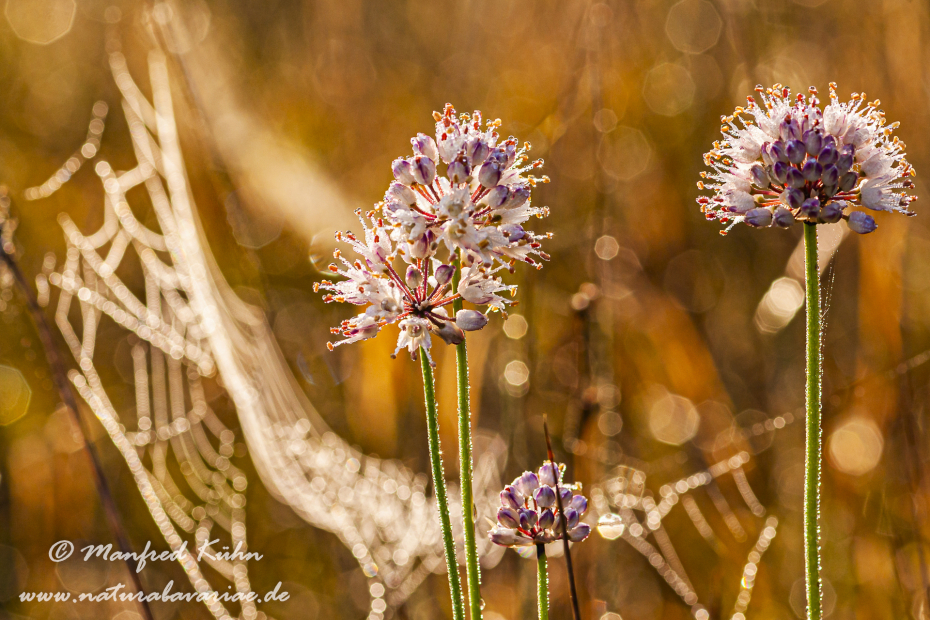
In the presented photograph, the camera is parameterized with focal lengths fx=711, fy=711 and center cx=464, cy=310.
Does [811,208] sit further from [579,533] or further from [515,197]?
[579,533]

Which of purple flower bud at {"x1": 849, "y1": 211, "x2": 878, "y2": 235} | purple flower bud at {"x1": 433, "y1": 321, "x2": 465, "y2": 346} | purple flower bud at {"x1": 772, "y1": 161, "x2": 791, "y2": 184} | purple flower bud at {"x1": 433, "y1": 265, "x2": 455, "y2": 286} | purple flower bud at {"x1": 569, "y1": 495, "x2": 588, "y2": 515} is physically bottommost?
purple flower bud at {"x1": 569, "y1": 495, "x2": 588, "y2": 515}

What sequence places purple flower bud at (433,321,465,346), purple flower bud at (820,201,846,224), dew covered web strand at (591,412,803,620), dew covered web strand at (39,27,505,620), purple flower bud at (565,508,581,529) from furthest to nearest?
dew covered web strand at (39,27,505,620) → dew covered web strand at (591,412,803,620) → purple flower bud at (565,508,581,529) → purple flower bud at (820,201,846,224) → purple flower bud at (433,321,465,346)

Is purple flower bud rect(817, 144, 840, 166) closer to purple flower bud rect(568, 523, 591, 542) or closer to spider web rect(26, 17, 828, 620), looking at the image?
purple flower bud rect(568, 523, 591, 542)

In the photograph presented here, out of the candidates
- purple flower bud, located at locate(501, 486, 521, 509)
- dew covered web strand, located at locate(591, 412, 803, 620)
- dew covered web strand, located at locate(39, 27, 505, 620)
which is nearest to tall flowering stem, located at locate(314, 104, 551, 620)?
purple flower bud, located at locate(501, 486, 521, 509)

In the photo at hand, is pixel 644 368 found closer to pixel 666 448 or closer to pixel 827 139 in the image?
pixel 666 448

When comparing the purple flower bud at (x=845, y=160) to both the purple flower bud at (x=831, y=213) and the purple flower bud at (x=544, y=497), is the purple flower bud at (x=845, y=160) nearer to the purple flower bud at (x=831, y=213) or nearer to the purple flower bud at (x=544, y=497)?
the purple flower bud at (x=831, y=213)

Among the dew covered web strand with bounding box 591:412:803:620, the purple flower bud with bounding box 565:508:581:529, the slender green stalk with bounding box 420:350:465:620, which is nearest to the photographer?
the slender green stalk with bounding box 420:350:465:620
